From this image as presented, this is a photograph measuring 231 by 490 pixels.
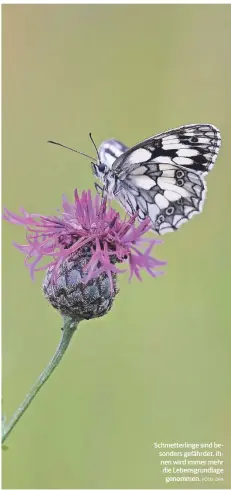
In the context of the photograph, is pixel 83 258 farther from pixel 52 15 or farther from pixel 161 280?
pixel 52 15


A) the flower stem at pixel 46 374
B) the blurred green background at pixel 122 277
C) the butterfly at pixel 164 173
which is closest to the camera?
the flower stem at pixel 46 374

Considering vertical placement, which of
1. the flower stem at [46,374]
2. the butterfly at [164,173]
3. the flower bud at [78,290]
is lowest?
the flower stem at [46,374]

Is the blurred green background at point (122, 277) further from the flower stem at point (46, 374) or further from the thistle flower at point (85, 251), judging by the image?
the thistle flower at point (85, 251)

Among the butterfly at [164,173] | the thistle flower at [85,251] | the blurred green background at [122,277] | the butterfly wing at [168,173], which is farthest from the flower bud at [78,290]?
the blurred green background at [122,277]

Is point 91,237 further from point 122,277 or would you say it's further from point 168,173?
point 122,277

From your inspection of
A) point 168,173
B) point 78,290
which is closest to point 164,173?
point 168,173

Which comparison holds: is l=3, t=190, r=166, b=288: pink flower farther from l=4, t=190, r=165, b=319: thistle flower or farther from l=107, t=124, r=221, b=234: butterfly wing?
l=107, t=124, r=221, b=234: butterfly wing

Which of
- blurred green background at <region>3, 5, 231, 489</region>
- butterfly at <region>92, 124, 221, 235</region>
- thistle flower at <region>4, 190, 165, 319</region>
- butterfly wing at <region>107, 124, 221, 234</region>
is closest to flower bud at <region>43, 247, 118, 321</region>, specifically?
thistle flower at <region>4, 190, 165, 319</region>
